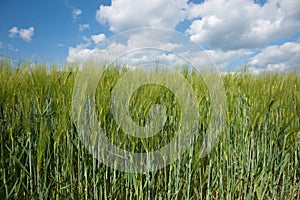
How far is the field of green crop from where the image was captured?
114 centimetres

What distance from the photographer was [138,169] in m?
1.21

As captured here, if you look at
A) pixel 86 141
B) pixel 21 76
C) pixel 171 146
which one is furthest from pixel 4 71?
pixel 171 146

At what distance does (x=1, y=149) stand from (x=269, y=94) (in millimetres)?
1344

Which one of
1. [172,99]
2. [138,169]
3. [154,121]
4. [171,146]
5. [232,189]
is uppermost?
[172,99]

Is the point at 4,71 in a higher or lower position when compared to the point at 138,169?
higher

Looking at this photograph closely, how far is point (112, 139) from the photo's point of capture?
1.16m

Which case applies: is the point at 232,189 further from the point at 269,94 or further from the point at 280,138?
the point at 269,94

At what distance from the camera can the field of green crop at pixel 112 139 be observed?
1.14m

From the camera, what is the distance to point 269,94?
1.38 m

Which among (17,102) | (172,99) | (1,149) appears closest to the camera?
(1,149)

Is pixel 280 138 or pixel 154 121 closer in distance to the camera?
pixel 154 121

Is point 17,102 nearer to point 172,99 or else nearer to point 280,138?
point 172,99

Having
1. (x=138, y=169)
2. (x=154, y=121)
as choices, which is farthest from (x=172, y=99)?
(x=138, y=169)

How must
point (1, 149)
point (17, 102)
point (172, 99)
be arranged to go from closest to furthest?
point (1, 149)
point (17, 102)
point (172, 99)
